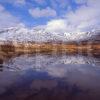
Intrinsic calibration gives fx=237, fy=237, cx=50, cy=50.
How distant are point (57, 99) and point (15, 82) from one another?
5.06 m

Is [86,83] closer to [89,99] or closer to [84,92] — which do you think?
[84,92]

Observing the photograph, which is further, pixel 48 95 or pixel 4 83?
pixel 4 83

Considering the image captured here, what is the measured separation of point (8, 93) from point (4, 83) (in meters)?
3.10

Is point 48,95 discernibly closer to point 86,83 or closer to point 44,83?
point 44,83

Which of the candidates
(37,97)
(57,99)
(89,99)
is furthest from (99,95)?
(37,97)

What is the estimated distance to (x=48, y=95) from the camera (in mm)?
12195

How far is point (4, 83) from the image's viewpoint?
50.6ft

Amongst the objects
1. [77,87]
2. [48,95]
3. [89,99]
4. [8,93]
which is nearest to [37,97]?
A: [48,95]

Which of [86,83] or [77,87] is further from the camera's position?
[86,83]

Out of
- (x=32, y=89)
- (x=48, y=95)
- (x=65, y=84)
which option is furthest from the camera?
(x=65, y=84)

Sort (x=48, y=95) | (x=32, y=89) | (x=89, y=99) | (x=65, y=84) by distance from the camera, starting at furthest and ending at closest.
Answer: (x=65, y=84) → (x=32, y=89) → (x=48, y=95) → (x=89, y=99)

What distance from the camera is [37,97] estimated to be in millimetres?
11789

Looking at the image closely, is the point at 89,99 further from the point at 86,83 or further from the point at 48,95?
the point at 86,83

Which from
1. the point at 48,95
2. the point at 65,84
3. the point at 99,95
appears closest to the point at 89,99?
the point at 99,95
